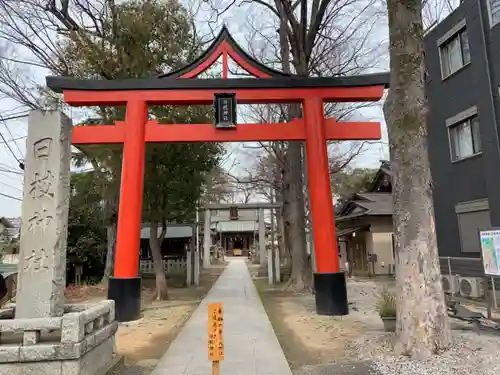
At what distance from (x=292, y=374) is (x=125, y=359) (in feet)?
9.21

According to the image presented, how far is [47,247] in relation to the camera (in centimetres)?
542

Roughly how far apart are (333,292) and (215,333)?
584 cm

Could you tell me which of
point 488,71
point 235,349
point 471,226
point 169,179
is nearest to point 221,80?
point 169,179

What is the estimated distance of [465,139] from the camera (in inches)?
542

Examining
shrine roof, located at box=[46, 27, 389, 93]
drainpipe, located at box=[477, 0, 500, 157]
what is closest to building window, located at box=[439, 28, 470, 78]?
drainpipe, located at box=[477, 0, 500, 157]

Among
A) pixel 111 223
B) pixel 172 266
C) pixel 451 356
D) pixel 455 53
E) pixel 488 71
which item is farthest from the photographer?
pixel 172 266

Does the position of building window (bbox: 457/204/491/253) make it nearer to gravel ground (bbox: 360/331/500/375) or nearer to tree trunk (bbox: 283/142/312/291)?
tree trunk (bbox: 283/142/312/291)

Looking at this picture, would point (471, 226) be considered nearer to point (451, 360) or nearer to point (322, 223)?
point (322, 223)

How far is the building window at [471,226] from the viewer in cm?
1275

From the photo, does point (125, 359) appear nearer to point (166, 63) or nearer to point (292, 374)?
point (292, 374)

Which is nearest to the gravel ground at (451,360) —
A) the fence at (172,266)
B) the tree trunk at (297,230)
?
the tree trunk at (297,230)

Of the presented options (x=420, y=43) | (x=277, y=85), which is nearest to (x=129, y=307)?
(x=277, y=85)

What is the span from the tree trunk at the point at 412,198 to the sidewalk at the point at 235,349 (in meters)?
2.00

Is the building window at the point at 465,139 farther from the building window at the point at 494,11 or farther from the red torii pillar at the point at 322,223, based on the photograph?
the red torii pillar at the point at 322,223
